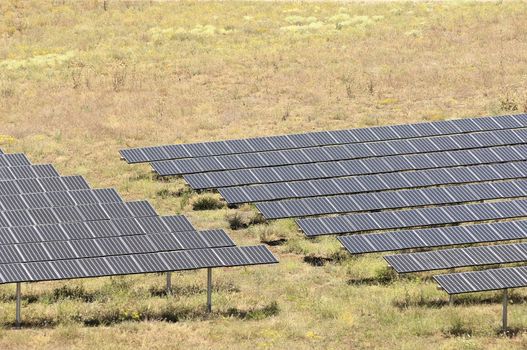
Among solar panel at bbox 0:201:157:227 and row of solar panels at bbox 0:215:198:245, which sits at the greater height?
solar panel at bbox 0:201:157:227

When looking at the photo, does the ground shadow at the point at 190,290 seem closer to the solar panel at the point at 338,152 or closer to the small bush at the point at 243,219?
the small bush at the point at 243,219

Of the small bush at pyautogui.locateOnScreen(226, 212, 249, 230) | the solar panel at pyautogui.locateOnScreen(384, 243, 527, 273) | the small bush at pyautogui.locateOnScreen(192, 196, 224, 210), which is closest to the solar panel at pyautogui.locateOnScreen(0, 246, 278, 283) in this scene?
the solar panel at pyautogui.locateOnScreen(384, 243, 527, 273)

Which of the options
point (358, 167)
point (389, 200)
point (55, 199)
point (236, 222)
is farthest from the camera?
point (358, 167)

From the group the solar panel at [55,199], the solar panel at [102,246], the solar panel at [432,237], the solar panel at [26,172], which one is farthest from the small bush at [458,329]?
the solar panel at [26,172]

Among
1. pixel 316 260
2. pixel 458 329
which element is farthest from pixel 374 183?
pixel 458 329

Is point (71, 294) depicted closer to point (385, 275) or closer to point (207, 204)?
point (385, 275)

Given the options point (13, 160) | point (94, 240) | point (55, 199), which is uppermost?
point (13, 160)

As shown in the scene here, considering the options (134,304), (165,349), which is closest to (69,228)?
(134,304)

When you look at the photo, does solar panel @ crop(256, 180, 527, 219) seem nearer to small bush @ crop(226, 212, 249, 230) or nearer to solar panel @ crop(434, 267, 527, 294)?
small bush @ crop(226, 212, 249, 230)
